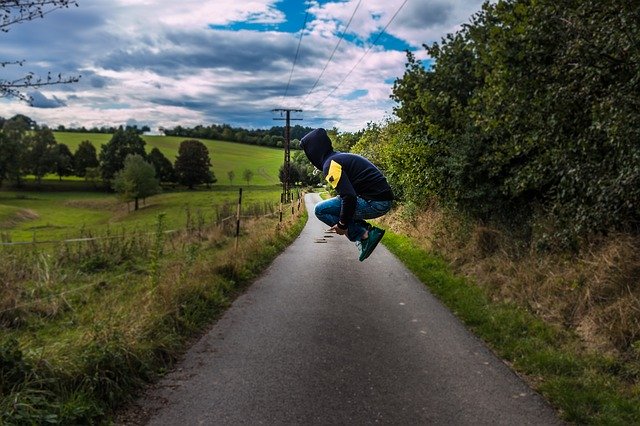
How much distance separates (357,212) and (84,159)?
109409 mm

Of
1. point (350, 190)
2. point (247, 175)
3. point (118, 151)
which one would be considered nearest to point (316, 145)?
point (350, 190)

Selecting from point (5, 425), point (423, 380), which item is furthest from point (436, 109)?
point (5, 425)

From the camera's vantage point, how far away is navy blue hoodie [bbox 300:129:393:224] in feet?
18.3

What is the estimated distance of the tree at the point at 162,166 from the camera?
100 metres

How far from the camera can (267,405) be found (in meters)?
4.31

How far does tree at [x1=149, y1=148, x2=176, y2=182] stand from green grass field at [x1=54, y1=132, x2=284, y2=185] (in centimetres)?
591

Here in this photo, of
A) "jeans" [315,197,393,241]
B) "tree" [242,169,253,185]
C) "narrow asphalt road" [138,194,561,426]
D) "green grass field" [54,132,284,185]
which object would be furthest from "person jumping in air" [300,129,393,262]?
"tree" [242,169,253,185]

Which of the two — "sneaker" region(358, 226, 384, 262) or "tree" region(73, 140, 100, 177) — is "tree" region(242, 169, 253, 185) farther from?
"sneaker" region(358, 226, 384, 262)

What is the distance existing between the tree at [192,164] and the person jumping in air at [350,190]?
96797 mm

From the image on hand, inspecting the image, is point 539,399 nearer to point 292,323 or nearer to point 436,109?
point 292,323

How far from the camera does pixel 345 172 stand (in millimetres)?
5770

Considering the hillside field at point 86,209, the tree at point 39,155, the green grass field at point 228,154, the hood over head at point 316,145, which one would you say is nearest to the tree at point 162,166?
the green grass field at point 228,154

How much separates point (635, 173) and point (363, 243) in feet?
11.0

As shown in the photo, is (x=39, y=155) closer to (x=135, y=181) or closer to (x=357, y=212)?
(x=135, y=181)
